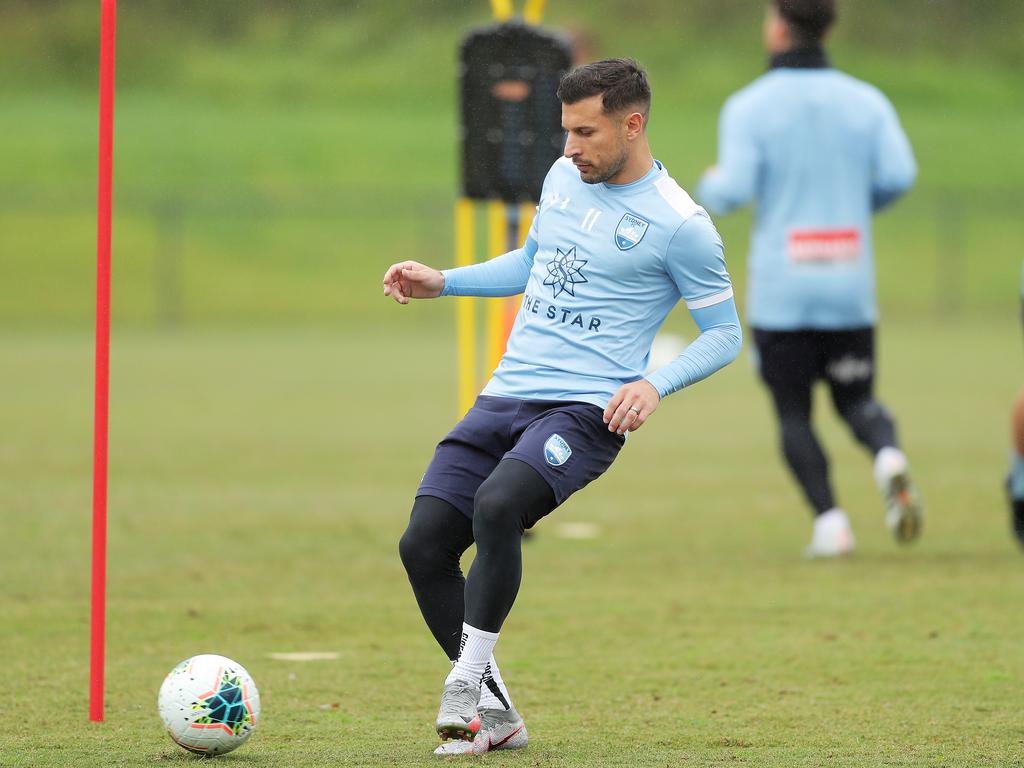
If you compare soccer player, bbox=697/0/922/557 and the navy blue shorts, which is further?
soccer player, bbox=697/0/922/557

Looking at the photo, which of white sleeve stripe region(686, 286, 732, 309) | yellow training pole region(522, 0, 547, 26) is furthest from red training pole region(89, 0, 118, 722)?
yellow training pole region(522, 0, 547, 26)

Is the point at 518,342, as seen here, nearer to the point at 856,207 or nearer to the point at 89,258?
the point at 856,207

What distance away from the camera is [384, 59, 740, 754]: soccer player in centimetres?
493

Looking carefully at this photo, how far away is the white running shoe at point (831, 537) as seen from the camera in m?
8.70

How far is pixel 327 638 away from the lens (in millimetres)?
6785

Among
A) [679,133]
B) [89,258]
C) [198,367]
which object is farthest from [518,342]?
[679,133]

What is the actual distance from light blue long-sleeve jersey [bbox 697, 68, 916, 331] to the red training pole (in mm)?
4046

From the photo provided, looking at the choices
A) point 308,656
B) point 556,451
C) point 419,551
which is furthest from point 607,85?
point 308,656

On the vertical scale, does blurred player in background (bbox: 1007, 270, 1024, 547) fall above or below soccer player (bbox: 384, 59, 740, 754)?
below

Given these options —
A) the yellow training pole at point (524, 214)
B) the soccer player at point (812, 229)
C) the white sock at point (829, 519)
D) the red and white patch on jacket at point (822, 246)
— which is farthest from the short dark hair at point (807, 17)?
the white sock at point (829, 519)

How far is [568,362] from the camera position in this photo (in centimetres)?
511

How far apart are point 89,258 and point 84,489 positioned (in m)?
23.7

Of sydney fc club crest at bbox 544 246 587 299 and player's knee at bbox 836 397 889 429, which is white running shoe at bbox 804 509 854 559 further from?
sydney fc club crest at bbox 544 246 587 299

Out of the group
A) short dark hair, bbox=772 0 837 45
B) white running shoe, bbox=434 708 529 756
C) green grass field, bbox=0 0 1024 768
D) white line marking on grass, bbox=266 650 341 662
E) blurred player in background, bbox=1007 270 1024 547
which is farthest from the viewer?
short dark hair, bbox=772 0 837 45
